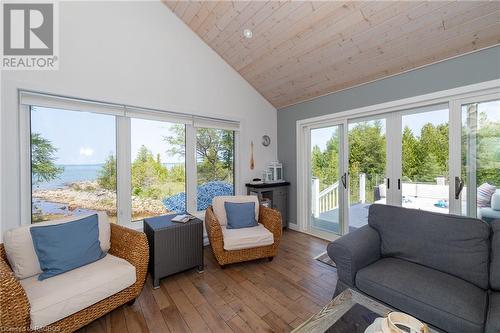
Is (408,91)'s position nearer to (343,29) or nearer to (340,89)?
(340,89)

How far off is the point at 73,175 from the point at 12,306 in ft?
5.00

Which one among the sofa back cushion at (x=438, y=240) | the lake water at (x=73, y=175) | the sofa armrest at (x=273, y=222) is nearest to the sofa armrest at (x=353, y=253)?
the sofa back cushion at (x=438, y=240)

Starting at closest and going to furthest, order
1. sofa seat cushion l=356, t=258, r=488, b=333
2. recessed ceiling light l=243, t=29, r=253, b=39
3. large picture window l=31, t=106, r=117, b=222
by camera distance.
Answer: sofa seat cushion l=356, t=258, r=488, b=333, large picture window l=31, t=106, r=117, b=222, recessed ceiling light l=243, t=29, r=253, b=39

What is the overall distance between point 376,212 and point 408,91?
4.98ft

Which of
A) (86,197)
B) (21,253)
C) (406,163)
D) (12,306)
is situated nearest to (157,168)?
(86,197)

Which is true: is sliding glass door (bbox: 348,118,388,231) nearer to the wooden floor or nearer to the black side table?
the wooden floor

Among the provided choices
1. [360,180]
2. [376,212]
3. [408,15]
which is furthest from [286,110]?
[376,212]

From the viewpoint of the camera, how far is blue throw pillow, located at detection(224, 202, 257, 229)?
9.03 ft

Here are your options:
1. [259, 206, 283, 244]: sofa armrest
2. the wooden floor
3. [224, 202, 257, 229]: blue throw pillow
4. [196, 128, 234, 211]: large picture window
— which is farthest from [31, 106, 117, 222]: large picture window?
[259, 206, 283, 244]: sofa armrest

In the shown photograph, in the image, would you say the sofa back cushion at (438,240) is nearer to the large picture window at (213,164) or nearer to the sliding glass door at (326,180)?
the sliding glass door at (326,180)

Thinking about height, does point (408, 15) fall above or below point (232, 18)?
below

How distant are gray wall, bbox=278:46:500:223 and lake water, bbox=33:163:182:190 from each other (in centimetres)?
295

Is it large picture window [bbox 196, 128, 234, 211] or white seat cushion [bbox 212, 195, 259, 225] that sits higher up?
large picture window [bbox 196, 128, 234, 211]

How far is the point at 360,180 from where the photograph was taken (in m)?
3.09
